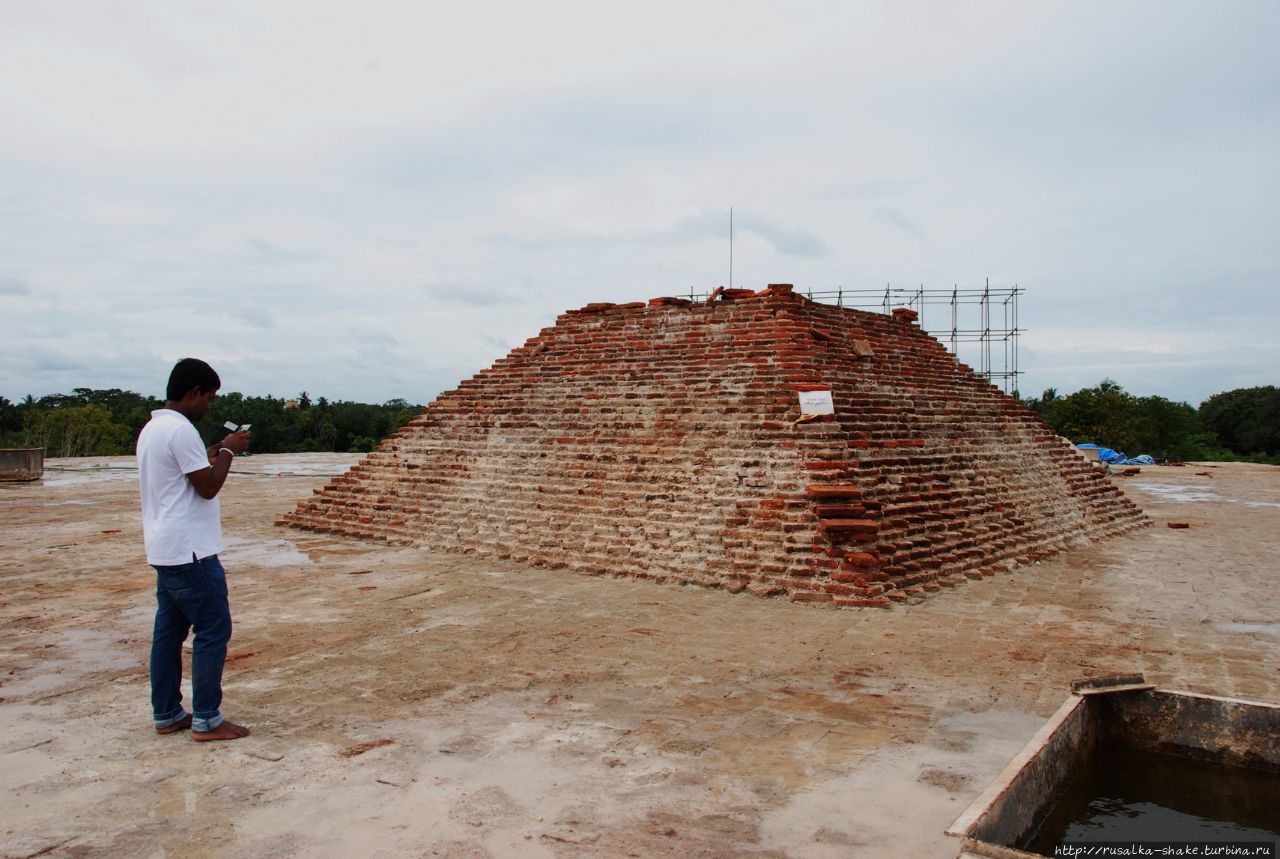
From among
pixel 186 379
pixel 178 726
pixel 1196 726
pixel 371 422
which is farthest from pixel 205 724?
pixel 371 422

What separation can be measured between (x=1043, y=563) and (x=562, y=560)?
4868 mm

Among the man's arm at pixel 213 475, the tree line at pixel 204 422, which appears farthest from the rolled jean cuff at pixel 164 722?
the tree line at pixel 204 422

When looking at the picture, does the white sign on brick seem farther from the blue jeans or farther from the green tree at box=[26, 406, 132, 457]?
the green tree at box=[26, 406, 132, 457]

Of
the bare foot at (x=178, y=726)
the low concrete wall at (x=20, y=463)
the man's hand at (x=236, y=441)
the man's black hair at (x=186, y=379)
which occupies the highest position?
the man's black hair at (x=186, y=379)

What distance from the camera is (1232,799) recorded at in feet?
11.8

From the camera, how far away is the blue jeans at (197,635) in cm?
375

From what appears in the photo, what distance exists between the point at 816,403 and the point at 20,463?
62.6ft

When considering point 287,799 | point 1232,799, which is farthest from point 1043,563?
point 287,799

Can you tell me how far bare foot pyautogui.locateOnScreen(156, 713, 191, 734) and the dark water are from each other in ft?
12.0

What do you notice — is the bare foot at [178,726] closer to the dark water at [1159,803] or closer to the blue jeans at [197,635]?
the blue jeans at [197,635]


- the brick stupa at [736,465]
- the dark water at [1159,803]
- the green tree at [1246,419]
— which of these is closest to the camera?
the dark water at [1159,803]

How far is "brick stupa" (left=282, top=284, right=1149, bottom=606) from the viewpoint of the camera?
7441 mm

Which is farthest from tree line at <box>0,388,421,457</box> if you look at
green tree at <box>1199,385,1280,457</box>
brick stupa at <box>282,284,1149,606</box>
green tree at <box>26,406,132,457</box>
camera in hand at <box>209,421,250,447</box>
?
green tree at <box>1199,385,1280,457</box>

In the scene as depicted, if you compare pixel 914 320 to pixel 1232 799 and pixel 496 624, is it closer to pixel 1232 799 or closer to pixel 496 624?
pixel 496 624
